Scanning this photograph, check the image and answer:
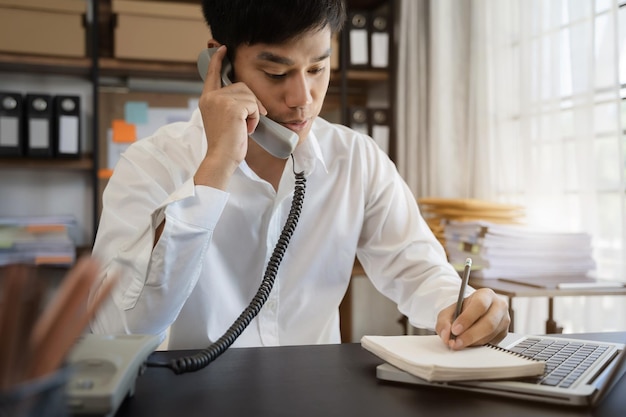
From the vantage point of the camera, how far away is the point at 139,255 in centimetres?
100

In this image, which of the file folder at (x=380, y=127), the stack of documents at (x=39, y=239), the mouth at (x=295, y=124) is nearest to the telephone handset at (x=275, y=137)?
the mouth at (x=295, y=124)

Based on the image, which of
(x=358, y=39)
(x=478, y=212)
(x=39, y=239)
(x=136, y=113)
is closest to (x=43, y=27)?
(x=136, y=113)

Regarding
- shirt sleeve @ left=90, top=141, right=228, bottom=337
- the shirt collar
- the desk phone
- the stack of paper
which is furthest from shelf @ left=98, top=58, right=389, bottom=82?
the desk phone

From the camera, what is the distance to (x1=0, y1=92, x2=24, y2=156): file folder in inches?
91.4

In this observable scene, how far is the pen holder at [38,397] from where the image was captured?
1.00 feet

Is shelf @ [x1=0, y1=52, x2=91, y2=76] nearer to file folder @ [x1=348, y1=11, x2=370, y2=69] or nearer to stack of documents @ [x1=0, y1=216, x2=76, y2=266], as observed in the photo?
stack of documents @ [x1=0, y1=216, x2=76, y2=266]

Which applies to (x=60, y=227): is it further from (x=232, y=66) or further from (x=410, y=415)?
(x=410, y=415)

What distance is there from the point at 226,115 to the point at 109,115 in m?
1.79

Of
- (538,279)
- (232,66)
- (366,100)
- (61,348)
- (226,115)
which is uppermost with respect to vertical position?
(366,100)

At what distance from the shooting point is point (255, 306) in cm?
107

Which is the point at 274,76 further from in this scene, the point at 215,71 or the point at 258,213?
the point at 258,213

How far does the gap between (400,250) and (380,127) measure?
1.49 m

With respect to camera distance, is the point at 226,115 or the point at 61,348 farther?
the point at 226,115

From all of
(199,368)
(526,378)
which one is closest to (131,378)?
(199,368)
